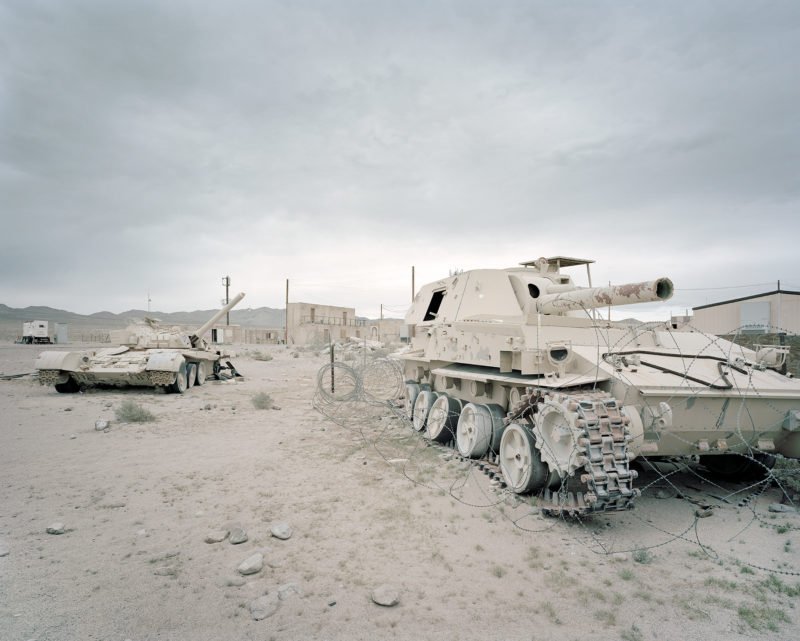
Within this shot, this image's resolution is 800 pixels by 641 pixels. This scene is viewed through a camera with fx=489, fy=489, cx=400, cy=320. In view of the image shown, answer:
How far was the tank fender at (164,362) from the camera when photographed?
1328 centimetres

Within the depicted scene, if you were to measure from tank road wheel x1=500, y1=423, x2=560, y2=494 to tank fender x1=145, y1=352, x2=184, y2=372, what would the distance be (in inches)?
405

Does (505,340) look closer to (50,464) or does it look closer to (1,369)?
(50,464)

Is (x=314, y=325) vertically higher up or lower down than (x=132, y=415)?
higher up

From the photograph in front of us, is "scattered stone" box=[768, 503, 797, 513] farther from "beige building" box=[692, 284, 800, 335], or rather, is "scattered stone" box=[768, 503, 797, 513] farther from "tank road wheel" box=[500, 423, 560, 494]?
"beige building" box=[692, 284, 800, 335]

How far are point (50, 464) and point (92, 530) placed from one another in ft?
9.54

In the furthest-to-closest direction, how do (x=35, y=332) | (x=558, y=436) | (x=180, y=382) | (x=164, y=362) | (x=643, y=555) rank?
(x=35, y=332) → (x=180, y=382) → (x=164, y=362) → (x=558, y=436) → (x=643, y=555)

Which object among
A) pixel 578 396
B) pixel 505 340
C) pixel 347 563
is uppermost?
pixel 505 340

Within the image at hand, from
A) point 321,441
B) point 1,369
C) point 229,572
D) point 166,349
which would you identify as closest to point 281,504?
point 229,572

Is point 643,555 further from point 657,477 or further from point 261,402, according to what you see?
point 261,402

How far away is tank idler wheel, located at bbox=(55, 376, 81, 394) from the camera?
13.9 meters

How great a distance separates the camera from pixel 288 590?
3.65 metres

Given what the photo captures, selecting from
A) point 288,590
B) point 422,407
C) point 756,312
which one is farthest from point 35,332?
point 756,312

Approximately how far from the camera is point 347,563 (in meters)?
4.13

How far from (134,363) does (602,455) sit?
42.5 feet
